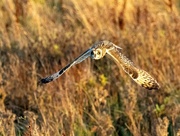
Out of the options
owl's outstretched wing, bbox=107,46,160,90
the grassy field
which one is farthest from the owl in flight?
the grassy field

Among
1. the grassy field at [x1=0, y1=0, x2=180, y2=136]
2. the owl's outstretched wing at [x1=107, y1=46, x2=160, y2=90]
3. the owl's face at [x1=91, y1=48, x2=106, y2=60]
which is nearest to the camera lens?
the owl's face at [x1=91, y1=48, x2=106, y2=60]

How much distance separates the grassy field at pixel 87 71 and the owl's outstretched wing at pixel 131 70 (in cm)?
27

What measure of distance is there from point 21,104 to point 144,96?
40.0 inches

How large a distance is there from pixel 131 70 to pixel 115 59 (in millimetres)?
125

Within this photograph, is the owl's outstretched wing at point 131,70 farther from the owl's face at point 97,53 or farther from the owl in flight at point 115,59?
the owl's face at point 97,53

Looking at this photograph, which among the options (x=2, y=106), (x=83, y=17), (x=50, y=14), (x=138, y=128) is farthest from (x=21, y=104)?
(x=50, y=14)

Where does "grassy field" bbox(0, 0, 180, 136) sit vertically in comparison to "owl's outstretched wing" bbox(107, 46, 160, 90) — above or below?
above

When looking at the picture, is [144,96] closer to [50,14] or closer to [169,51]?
[169,51]

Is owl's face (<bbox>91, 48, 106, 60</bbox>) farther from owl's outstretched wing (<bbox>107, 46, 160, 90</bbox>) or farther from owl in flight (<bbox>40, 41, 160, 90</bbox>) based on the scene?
owl's outstretched wing (<bbox>107, 46, 160, 90</bbox>)

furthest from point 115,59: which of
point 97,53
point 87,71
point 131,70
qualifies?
point 87,71

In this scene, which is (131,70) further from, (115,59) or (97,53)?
(97,53)

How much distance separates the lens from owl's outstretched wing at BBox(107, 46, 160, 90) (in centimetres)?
386

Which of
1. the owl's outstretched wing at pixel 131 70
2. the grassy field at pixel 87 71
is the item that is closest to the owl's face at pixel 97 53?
the owl's outstretched wing at pixel 131 70

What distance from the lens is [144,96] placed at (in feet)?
16.5
